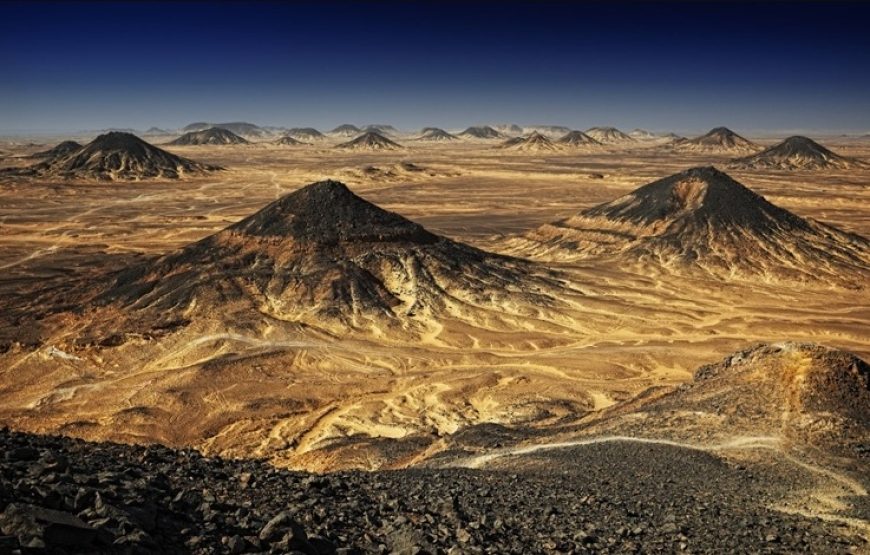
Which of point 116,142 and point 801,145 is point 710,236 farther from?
point 801,145

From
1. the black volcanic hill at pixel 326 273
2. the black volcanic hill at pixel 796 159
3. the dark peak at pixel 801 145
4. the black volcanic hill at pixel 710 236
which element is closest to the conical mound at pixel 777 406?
the black volcanic hill at pixel 326 273

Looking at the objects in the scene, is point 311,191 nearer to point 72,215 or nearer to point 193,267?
point 193,267

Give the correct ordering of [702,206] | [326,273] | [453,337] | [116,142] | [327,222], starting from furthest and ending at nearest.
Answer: [116,142]
[702,206]
[327,222]
[326,273]
[453,337]

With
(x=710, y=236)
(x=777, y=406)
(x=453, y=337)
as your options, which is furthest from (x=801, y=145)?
(x=777, y=406)

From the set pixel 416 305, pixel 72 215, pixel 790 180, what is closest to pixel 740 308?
pixel 416 305

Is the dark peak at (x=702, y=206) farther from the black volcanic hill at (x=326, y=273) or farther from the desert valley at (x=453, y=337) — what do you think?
the black volcanic hill at (x=326, y=273)

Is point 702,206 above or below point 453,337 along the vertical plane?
above

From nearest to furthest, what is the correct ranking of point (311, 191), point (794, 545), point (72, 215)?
point (794, 545) < point (311, 191) < point (72, 215)

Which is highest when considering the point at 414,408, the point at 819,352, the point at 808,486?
the point at 819,352
